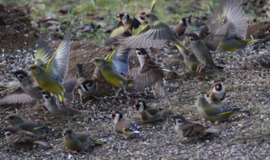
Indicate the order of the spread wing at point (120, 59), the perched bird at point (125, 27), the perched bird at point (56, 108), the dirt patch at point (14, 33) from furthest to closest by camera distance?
the dirt patch at point (14, 33), the perched bird at point (125, 27), the spread wing at point (120, 59), the perched bird at point (56, 108)

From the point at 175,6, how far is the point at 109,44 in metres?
3.81

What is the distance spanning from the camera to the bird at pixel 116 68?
6.41 meters

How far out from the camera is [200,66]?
21.7 feet

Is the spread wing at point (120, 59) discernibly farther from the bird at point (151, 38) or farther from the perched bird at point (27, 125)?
the perched bird at point (27, 125)

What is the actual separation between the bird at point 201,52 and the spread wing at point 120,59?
3.38ft

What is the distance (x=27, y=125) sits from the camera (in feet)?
18.7

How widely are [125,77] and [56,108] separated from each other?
1.12 meters

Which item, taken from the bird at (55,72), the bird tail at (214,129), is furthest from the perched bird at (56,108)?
the bird tail at (214,129)

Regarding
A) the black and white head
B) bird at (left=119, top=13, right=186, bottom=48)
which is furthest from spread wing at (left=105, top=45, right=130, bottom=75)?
the black and white head

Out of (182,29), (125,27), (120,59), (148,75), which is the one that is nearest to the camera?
(148,75)

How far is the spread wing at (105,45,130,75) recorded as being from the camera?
6.69 metres

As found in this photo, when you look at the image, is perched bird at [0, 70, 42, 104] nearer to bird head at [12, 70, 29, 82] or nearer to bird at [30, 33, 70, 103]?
bird head at [12, 70, 29, 82]

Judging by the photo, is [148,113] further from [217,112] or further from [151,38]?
[151,38]

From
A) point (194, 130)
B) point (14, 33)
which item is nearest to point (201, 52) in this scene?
point (194, 130)
